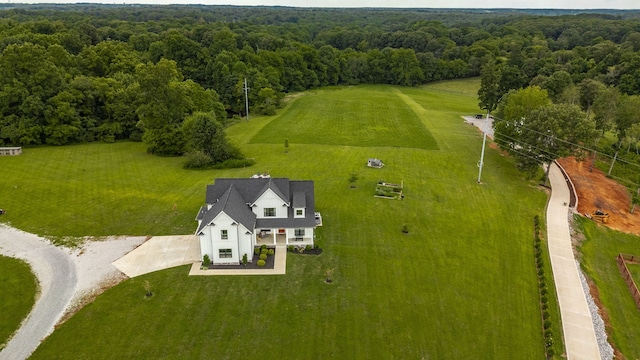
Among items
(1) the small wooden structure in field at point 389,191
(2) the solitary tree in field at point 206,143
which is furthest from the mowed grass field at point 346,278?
(2) the solitary tree in field at point 206,143

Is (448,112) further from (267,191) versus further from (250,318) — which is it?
(250,318)

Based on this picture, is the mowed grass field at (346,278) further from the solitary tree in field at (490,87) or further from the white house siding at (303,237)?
the solitary tree in field at (490,87)

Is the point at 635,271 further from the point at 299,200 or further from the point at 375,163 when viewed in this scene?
→ the point at 375,163

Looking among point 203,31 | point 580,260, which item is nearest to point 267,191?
Result: point 580,260

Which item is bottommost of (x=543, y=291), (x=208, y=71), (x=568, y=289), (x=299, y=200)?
(x=568, y=289)

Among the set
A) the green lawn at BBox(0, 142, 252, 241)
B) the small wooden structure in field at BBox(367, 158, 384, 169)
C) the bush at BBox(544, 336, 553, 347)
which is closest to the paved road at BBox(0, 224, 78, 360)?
the green lawn at BBox(0, 142, 252, 241)

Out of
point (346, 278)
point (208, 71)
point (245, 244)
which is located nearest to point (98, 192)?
point (245, 244)
